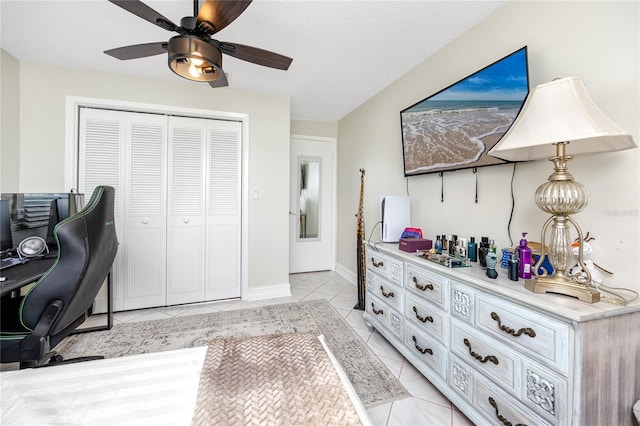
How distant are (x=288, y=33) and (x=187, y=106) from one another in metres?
1.56

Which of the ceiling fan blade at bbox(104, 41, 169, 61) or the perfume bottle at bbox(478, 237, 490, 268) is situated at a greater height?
the ceiling fan blade at bbox(104, 41, 169, 61)

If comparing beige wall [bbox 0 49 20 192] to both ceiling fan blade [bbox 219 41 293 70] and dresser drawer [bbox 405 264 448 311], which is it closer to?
ceiling fan blade [bbox 219 41 293 70]

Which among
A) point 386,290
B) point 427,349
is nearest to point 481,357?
point 427,349

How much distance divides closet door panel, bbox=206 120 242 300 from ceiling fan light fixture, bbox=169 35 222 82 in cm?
148

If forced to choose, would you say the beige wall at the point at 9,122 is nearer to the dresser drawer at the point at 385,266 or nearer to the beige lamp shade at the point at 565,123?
the dresser drawer at the point at 385,266

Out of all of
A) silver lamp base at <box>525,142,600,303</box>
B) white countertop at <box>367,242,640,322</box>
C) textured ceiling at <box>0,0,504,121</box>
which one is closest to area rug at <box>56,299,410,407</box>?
white countertop at <box>367,242,640,322</box>

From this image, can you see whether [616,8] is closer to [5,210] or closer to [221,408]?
[221,408]

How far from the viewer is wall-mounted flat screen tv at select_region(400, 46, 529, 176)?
1.58m

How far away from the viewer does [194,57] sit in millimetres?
1428

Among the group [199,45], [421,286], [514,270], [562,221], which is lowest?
[421,286]

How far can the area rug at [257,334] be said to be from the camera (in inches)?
70.6

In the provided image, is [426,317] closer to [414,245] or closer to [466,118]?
[414,245]

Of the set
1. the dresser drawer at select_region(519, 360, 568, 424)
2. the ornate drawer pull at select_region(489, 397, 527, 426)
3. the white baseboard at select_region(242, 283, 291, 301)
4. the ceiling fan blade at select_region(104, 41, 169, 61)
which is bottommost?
the white baseboard at select_region(242, 283, 291, 301)

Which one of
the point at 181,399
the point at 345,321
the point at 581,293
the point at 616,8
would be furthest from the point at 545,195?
the point at 345,321
